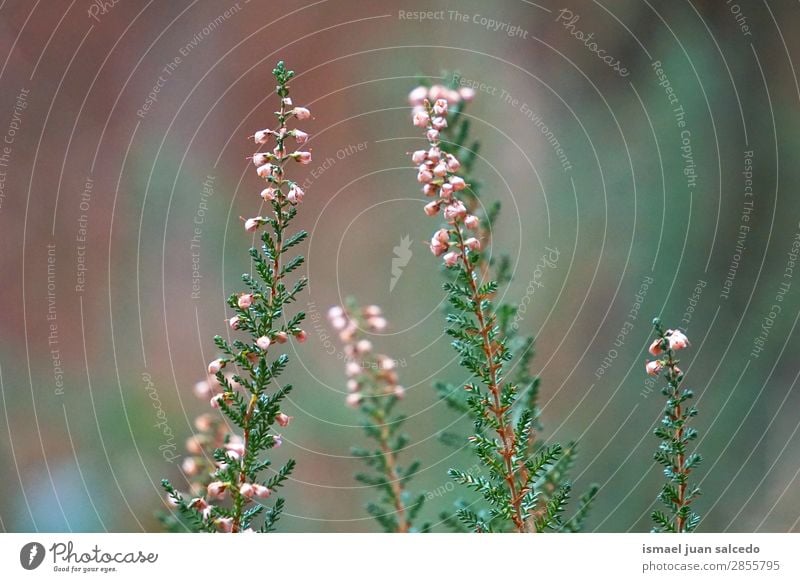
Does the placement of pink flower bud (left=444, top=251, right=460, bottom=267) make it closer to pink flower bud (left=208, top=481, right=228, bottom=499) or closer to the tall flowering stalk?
the tall flowering stalk

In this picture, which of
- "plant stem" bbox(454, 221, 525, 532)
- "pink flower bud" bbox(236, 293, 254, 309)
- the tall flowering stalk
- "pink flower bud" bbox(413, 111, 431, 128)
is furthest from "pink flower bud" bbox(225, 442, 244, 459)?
"pink flower bud" bbox(413, 111, 431, 128)

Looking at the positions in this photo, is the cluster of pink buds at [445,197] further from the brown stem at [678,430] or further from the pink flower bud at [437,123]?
the brown stem at [678,430]

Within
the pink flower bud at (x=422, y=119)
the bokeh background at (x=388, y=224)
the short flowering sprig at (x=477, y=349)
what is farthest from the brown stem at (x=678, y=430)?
the bokeh background at (x=388, y=224)

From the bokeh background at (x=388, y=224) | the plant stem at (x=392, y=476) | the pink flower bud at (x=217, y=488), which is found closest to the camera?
the pink flower bud at (x=217, y=488)
